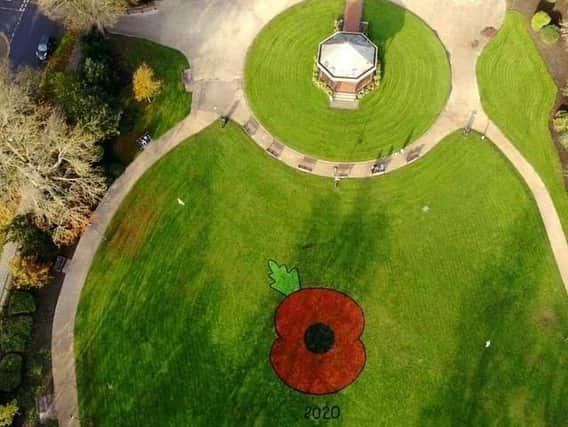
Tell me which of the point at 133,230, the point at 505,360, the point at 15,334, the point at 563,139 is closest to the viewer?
the point at 505,360

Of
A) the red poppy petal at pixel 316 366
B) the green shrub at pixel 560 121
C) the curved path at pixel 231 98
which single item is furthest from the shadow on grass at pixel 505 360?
the green shrub at pixel 560 121

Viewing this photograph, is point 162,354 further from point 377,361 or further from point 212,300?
point 377,361

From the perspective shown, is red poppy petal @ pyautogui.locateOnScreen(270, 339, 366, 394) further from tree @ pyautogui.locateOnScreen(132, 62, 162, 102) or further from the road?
the road

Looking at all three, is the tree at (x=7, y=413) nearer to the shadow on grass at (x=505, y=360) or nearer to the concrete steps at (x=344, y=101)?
the shadow on grass at (x=505, y=360)

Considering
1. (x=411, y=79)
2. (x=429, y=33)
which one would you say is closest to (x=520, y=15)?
(x=429, y=33)

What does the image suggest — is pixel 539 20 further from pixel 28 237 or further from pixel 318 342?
pixel 28 237

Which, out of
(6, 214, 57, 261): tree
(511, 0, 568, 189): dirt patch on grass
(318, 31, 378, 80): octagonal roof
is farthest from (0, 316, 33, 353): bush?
(511, 0, 568, 189): dirt patch on grass

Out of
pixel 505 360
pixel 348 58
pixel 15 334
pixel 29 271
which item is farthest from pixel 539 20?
pixel 15 334
